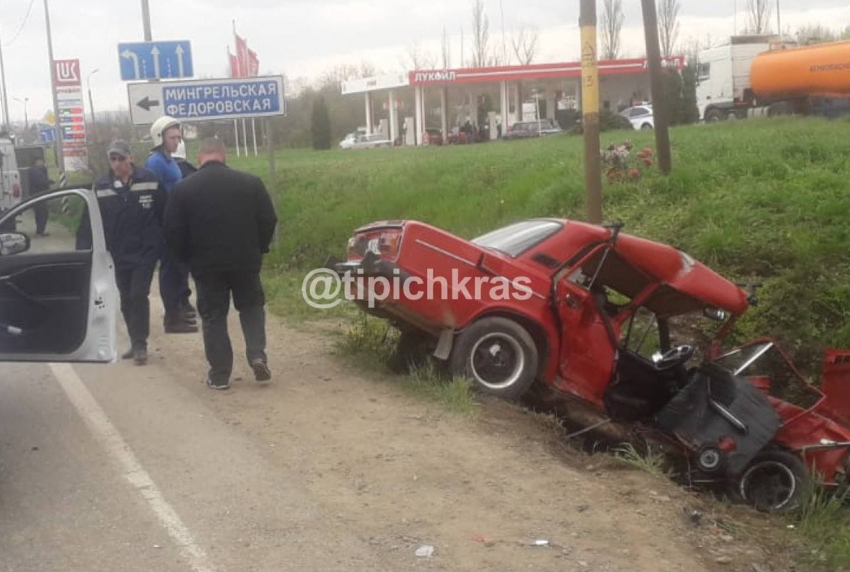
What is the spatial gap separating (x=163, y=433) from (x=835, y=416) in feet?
16.8

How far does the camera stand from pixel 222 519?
19.7ft

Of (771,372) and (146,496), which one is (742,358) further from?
(146,496)

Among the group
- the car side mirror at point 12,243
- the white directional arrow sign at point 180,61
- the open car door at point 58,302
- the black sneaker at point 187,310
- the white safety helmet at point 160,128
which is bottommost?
the black sneaker at point 187,310

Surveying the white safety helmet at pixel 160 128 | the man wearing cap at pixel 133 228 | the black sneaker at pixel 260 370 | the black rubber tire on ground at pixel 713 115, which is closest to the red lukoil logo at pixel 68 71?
the white safety helmet at pixel 160 128

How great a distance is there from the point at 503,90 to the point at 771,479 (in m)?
52.2

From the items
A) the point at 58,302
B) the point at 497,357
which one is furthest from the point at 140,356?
the point at 497,357

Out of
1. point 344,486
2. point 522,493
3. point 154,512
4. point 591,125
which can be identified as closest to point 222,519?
point 154,512

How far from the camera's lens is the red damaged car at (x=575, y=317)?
27.3ft

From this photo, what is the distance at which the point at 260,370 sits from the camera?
9180 mm

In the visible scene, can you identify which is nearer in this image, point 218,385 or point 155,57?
point 218,385

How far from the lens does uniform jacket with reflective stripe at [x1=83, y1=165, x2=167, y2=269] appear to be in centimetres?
988

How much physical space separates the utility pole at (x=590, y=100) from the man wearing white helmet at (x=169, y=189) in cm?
404

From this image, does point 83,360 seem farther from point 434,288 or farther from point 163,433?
point 434,288

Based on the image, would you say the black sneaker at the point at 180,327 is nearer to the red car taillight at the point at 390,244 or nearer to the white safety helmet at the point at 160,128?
the white safety helmet at the point at 160,128
